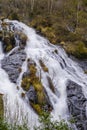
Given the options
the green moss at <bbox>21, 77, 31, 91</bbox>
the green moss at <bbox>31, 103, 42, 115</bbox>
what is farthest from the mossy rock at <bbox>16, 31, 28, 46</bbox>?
the green moss at <bbox>31, 103, 42, 115</bbox>

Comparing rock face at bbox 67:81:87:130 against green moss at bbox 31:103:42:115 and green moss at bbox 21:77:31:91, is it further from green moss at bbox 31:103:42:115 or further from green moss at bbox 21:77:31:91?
green moss at bbox 21:77:31:91

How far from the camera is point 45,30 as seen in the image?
51.8 m

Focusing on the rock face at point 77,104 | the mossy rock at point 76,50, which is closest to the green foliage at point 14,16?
the mossy rock at point 76,50

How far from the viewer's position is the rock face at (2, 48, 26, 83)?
3772 cm

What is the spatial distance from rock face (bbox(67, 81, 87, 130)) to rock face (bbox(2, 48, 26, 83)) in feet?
19.5

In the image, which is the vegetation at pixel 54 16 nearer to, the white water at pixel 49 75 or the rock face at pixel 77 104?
the white water at pixel 49 75

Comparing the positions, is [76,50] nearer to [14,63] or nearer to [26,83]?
[14,63]

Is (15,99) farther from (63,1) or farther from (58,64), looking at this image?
(63,1)

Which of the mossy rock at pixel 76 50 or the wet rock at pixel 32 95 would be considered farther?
the mossy rock at pixel 76 50

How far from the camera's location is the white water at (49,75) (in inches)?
1299

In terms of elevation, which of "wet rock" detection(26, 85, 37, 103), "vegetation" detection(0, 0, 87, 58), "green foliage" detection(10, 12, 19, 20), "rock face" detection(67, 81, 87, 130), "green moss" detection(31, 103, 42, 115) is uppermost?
"wet rock" detection(26, 85, 37, 103)

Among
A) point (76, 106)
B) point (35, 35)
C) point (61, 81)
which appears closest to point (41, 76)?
point (61, 81)

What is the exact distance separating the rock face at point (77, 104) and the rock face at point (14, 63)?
5.96 metres

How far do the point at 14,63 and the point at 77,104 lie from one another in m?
9.06
